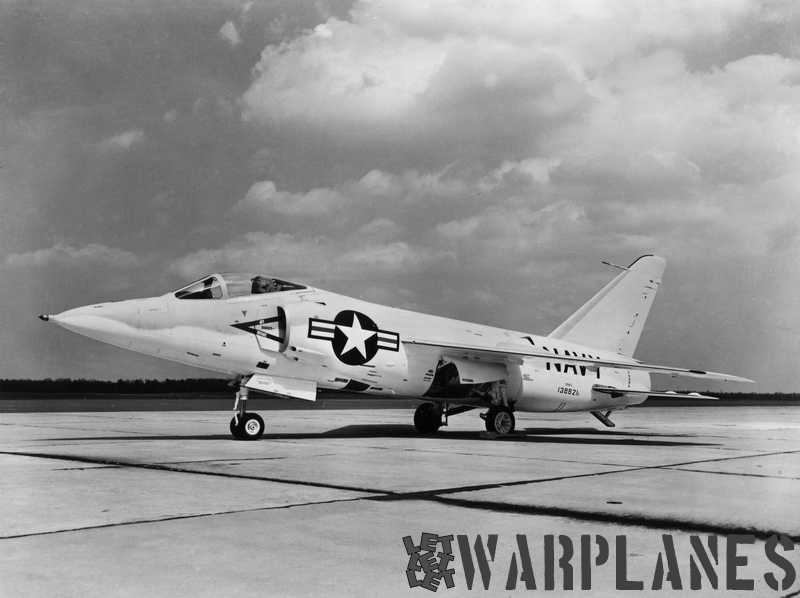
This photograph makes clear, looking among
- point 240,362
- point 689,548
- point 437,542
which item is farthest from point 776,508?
point 240,362

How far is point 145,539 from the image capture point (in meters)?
4.73

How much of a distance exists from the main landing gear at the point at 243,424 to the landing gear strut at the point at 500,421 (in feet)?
17.2

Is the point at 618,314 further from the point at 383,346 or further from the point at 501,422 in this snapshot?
the point at 383,346

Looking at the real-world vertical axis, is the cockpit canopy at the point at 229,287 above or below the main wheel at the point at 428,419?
above

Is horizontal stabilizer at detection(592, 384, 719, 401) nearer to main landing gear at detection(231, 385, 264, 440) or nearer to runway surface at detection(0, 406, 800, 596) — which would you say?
Answer: runway surface at detection(0, 406, 800, 596)

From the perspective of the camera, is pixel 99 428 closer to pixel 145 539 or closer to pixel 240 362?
pixel 240 362

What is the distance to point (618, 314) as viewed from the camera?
62.2ft

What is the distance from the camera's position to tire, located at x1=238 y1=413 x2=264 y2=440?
41.7 feet

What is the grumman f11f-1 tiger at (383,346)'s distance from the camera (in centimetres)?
1250

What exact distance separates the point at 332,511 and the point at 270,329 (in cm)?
772

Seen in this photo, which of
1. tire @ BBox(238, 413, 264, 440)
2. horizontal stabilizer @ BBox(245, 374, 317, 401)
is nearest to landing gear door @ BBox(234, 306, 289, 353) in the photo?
horizontal stabilizer @ BBox(245, 374, 317, 401)

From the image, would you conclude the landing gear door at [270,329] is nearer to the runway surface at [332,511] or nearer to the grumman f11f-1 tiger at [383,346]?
the grumman f11f-1 tiger at [383,346]

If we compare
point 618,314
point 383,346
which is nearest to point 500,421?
point 383,346

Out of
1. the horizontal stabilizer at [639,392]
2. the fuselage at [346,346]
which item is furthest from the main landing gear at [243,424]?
the horizontal stabilizer at [639,392]
